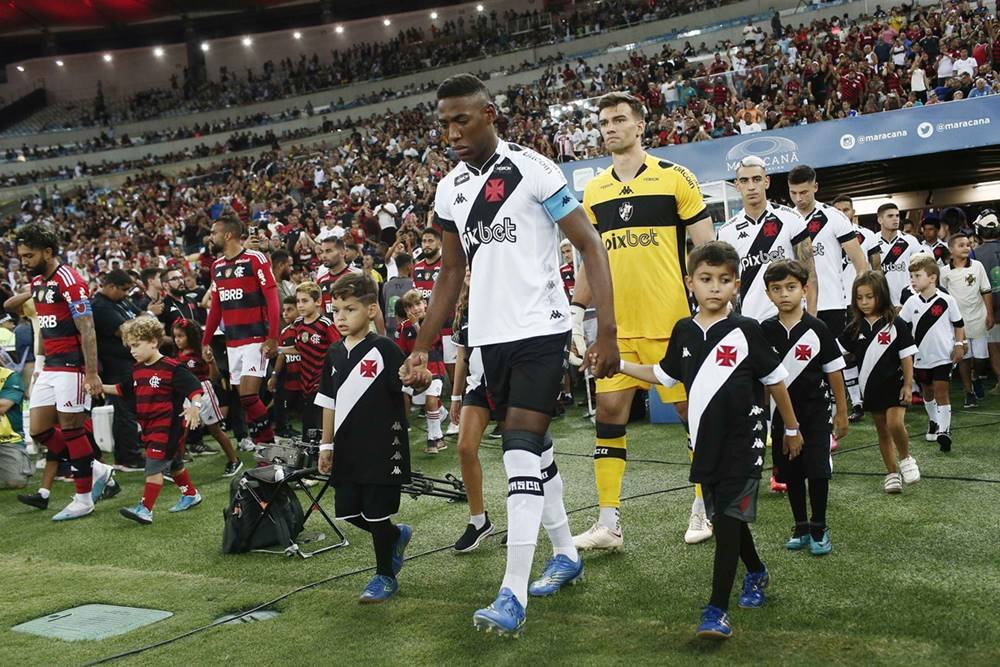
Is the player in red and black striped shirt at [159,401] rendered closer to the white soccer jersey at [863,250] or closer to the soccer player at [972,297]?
the white soccer jersey at [863,250]

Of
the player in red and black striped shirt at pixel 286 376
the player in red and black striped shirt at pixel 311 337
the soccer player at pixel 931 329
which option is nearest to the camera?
the soccer player at pixel 931 329

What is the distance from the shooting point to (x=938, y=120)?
14.4 m

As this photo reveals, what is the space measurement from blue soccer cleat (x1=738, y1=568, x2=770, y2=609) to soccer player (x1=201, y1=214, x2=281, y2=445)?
5509mm

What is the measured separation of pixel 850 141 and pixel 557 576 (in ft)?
42.8

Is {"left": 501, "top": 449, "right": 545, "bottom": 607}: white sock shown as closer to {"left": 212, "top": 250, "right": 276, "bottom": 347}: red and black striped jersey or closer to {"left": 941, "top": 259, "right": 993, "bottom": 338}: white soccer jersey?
{"left": 212, "top": 250, "right": 276, "bottom": 347}: red and black striped jersey

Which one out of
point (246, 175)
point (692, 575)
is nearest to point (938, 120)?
point (692, 575)

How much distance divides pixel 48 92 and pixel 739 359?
53.4 meters

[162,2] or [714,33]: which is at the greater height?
[162,2]

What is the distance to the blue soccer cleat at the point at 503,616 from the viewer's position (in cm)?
342

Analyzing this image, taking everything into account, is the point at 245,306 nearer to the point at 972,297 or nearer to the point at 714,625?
the point at 714,625

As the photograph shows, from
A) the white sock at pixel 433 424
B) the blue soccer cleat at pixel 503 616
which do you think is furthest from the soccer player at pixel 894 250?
the blue soccer cleat at pixel 503 616

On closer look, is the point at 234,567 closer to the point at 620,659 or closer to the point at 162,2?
the point at 620,659

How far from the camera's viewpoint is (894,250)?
9.67m

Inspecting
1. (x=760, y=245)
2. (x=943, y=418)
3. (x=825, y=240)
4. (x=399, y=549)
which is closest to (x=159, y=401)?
(x=399, y=549)
